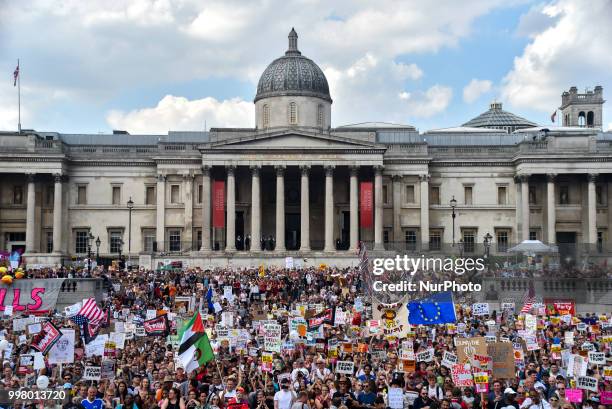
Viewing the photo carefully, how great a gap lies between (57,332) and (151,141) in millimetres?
59358

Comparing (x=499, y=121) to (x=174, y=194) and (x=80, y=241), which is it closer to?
(x=174, y=194)

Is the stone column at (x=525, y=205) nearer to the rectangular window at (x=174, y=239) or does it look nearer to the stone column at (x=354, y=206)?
the stone column at (x=354, y=206)

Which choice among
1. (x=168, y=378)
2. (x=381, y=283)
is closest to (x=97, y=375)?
(x=168, y=378)

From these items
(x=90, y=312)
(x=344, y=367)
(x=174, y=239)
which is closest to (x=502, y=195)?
(x=174, y=239)

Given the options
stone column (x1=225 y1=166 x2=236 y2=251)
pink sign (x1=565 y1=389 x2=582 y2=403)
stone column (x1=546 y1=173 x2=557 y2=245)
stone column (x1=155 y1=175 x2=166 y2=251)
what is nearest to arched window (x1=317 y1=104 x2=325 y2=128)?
stone column (x1=225 y1=166 x2=236 y2=251)

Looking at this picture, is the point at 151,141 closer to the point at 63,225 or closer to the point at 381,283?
the point at 63,225

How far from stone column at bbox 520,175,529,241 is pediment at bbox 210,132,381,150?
541 inches

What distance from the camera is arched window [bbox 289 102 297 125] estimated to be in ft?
247

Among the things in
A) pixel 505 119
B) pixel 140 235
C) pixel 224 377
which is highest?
pixel 505 119

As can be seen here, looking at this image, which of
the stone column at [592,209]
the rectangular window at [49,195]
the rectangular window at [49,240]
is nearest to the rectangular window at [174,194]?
the rectangular window at [49,195]

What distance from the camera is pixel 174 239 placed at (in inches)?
2886

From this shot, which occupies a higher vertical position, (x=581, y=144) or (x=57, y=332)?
(x=581, y=144)

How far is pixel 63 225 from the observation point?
7306 cm

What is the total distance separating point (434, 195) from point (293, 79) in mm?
16237
